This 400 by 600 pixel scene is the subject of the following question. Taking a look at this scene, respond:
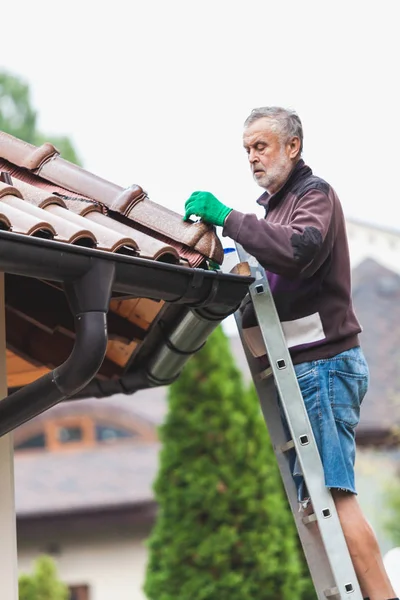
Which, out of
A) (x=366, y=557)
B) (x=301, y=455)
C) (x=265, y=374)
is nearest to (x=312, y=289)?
(x=265, y=374)

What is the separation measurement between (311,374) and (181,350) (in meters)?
1.07

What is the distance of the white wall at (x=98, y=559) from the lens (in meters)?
16.7

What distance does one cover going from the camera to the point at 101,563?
16.8m

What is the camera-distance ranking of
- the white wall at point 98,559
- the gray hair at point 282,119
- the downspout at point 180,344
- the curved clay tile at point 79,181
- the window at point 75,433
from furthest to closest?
the window at point 75,433, the white wall at point 98,559, the downspout at point 180,344, the curved clay tile at point 79,181, the gray hair at point 282,119

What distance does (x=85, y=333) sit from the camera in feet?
11.2

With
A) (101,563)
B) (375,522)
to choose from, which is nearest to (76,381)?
(375,522)

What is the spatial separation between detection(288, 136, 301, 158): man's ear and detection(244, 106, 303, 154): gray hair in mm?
12

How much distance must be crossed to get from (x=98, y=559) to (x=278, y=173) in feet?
44.5

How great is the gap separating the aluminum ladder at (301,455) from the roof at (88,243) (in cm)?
16

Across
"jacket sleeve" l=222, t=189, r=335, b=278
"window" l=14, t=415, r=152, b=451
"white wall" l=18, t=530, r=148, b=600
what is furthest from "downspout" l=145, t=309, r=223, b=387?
"window" l=14, t=415, r=152, b=451

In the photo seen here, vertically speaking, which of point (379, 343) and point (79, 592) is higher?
point (379, 343)

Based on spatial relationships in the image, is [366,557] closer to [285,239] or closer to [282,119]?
[285,239]

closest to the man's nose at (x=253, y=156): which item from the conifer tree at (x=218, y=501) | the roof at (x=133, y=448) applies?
the conifer tree at (x=218, y=501)

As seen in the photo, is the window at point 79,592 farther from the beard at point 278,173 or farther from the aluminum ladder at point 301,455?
the beard at point 278,173
